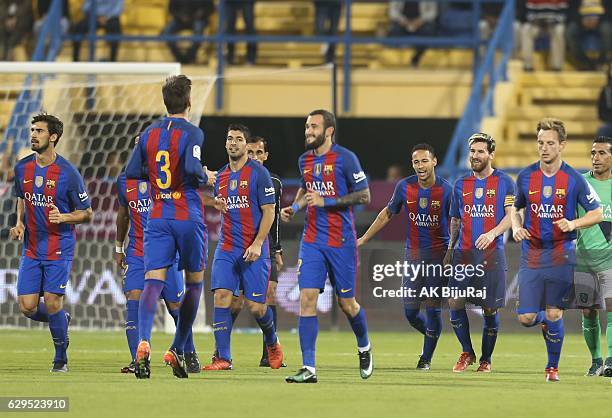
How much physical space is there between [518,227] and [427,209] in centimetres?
180

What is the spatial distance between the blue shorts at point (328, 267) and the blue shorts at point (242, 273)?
121 centimetres

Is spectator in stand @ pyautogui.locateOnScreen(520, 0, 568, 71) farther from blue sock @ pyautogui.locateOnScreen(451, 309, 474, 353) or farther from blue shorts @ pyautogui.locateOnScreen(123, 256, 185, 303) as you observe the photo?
blue shorts @ pyautogui.locateOnScreen(123, 256, 185, 303)

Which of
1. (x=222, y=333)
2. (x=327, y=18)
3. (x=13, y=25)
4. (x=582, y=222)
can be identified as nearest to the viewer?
(x=582, y=222)

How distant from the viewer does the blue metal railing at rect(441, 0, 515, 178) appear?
21.0 m

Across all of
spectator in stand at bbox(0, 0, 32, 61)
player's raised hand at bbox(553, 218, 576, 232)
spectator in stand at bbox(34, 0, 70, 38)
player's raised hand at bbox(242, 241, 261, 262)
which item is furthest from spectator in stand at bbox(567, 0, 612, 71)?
player's raised hand at bbox(242, 241, 261, 262)

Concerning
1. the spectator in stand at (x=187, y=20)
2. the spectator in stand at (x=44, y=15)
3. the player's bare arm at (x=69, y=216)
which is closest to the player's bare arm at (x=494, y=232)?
the player's bare arm at (x=69, y=216)

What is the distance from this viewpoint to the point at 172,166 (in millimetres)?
10281

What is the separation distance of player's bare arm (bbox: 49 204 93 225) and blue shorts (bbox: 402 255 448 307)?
294cm

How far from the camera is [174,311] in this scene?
12.1 meters

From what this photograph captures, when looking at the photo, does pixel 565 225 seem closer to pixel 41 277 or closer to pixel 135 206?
pixel 135 206

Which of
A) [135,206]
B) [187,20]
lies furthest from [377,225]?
[187,20]

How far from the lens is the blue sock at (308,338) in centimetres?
1030

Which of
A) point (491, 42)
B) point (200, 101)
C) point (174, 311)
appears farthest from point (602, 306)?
point (491, 42)

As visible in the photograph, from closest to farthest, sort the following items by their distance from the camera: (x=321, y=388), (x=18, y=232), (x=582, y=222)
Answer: (x=321, y=388) → (x=582, y=222) → (x=18, y=232)
